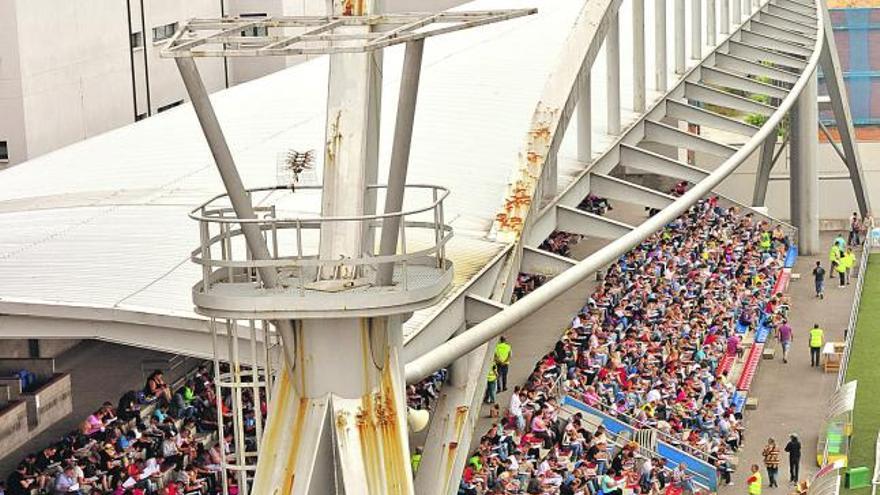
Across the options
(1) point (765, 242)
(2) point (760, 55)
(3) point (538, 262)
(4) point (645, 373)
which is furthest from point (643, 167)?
(1) point (765, 242)

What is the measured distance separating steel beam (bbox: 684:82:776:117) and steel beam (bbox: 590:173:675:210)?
776 cm

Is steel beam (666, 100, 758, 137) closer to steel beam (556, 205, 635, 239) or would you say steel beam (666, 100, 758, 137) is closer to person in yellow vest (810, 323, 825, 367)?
person in yellow vest (810, 323, 825, 367)

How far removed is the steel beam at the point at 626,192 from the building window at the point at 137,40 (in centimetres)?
1698

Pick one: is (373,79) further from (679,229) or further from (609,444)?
(679,229)

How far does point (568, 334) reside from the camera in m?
29.9

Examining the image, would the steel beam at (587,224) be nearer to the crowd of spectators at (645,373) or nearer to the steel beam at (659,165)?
the crowd of spectators at (645,373)

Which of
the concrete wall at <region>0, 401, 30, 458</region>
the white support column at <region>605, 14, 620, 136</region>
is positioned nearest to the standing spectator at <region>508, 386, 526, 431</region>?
the white support column at <region>605, 14, 620, 136</region>

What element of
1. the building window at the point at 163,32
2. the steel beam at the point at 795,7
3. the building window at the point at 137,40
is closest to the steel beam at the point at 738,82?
the steel beam at the point at 795,7

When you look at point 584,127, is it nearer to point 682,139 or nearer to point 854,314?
point 682,139

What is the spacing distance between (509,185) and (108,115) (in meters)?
19.4

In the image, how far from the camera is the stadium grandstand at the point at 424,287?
1142 cm

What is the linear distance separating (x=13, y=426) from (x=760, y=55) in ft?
70.9

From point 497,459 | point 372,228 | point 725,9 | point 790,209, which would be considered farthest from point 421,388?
point 790,209

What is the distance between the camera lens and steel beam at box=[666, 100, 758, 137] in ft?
103
